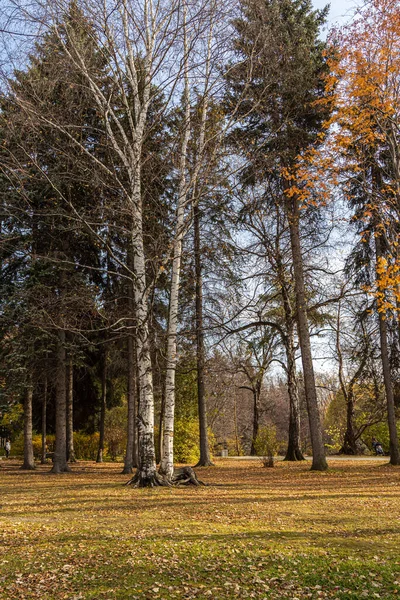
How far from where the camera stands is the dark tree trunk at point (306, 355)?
48.6 feet

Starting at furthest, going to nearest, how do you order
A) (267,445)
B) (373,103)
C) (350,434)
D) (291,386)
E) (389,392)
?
(350,434)
(291,386)
(267,445)
(389,392)
(373,103)

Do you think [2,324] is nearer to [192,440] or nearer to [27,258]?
[27,258]

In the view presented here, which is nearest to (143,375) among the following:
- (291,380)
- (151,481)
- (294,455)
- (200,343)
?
(151,481)

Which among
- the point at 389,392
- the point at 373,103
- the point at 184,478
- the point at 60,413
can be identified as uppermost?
the point at 373,103

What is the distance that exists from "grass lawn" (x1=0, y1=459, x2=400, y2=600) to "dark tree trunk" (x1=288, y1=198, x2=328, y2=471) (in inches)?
181

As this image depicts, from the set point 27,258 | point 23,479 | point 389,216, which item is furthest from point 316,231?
point 23,479

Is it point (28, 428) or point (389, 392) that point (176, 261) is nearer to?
point (389, 392)

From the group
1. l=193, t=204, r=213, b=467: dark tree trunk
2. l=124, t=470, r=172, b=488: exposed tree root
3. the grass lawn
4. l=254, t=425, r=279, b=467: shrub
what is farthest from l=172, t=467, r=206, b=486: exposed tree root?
l=254, t=425, r=279, b=467: shrub

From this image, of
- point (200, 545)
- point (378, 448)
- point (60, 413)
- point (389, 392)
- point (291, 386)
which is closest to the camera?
point (200, 545)

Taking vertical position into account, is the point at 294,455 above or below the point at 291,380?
below

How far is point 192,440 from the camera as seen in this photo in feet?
70.1

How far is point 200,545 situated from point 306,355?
1010 centimetres

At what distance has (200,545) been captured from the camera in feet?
18.6

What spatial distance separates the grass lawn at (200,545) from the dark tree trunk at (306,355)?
4.60 meters
